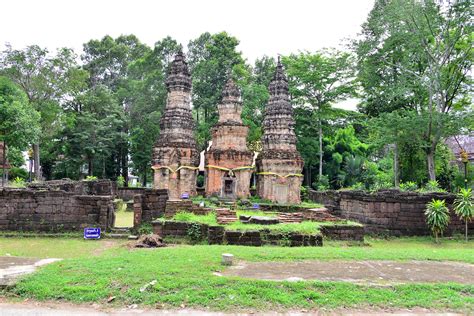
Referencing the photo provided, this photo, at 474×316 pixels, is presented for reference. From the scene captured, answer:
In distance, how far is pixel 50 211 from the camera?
15.4 metres

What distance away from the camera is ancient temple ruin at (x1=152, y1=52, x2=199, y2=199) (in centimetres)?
2520

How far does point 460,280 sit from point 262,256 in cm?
438

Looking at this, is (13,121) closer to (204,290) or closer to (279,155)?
(279,155)

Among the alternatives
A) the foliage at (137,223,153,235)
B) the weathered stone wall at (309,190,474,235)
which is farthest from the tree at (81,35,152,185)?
the weathered stone wall at (309,190,474,235)

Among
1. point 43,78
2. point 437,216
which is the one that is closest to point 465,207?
point 437,216

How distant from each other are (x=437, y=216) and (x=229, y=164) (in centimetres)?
1342

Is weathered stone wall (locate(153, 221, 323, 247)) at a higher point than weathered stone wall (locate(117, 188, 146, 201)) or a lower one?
lower

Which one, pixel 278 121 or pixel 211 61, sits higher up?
pixel 211 61

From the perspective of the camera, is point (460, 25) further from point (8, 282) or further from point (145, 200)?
point (8, 282)

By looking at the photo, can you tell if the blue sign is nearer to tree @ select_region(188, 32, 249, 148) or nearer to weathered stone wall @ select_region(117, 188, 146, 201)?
weathered stone wall @ select_region(117, 188, 146, 201)

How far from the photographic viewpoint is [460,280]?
7.62m

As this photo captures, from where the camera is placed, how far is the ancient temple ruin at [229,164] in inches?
993

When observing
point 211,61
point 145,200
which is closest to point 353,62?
point 211,61

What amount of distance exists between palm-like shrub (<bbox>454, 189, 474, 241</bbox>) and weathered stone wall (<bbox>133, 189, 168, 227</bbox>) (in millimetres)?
13484
